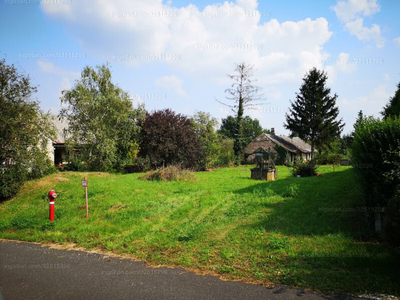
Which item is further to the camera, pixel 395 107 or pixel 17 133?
pixel 17 133

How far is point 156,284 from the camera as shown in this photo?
4789mm

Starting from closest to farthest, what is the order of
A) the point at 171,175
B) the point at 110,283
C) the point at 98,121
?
the point at 110,283 < the point at 171,175 < the point at 98,121

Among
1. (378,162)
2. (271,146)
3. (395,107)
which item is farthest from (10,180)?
(271,146)

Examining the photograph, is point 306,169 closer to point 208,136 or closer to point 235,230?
point 235,230

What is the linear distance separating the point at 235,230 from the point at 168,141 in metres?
17.6

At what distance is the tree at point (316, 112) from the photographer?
1550 inches

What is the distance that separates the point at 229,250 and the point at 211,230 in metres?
1.29

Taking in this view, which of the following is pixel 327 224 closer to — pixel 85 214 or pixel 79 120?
pixel 85 214

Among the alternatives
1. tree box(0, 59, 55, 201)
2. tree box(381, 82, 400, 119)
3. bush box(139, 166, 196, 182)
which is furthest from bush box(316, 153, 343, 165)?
tree box(0, 59, 55, 201)

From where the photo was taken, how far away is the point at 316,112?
129 feet

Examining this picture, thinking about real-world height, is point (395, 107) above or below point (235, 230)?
above

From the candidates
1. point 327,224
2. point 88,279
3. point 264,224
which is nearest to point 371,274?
point 327,224

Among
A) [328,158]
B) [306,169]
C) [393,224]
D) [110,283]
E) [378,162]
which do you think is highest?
[328,158]

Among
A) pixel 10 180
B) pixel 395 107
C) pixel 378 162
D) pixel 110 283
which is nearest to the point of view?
pixel 110 283
